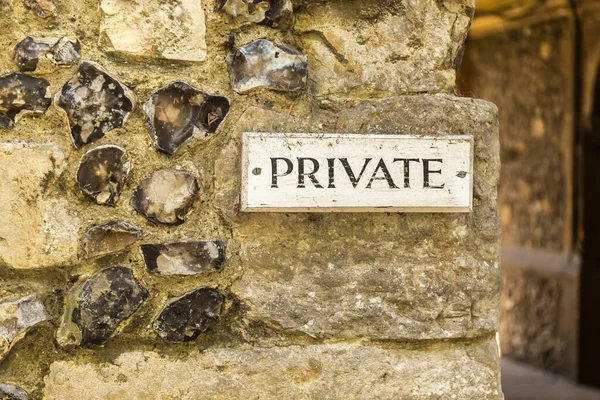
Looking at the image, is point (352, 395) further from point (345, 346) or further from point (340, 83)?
point (340, 83)

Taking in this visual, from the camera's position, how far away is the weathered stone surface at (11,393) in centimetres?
137

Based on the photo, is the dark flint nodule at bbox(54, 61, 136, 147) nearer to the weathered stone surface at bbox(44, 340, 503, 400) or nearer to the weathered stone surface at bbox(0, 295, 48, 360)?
the weathered stone surface at bbox(0, 295, 48, 360)

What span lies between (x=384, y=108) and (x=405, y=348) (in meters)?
0.41

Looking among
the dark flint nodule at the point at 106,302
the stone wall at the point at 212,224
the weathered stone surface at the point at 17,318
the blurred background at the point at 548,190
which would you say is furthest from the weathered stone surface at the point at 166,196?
the blurred background at the point at 548,190

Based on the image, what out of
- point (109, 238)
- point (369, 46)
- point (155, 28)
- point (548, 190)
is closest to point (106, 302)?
point (109, 238)

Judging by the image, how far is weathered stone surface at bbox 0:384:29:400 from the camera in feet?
4.49

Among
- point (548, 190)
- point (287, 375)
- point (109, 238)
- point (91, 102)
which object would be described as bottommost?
point (548, 190)

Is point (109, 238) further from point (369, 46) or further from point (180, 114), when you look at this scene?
point (369, 46)

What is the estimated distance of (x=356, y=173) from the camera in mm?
1383

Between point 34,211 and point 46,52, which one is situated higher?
point 46,52

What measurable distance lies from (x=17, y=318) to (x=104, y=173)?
27 centimetres

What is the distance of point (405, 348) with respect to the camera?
57.3 inches

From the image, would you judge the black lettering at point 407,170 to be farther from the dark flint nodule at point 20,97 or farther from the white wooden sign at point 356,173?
the dark flint nodule at point 20,97

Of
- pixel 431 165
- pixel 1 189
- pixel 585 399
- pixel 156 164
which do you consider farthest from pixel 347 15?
pixel 585 399
